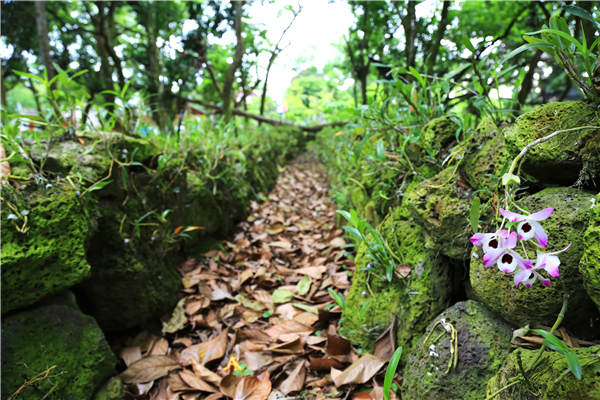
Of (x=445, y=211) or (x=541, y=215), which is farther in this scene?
(x=445, y=211)

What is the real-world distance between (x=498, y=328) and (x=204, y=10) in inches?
315

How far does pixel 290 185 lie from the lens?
5.25 m

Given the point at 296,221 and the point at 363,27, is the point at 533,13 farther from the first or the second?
the point at 296,221

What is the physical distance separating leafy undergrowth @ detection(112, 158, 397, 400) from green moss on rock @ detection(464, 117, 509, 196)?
2.40 feet

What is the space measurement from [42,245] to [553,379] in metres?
1.77

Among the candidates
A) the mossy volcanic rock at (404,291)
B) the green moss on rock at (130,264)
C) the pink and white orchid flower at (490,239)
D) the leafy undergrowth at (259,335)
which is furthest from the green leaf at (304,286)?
the pink and white orchid flower at (490,239)

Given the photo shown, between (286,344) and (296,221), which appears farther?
(296,221)

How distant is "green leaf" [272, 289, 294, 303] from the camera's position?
2.17 metres

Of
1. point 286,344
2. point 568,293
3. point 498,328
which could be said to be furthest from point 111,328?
point 568,293

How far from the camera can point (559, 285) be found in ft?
2.87

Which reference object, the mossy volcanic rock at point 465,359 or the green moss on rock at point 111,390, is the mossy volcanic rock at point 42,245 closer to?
the green moss on rock at point 111,390

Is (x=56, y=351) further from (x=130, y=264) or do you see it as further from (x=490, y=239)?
(x=490, y=239)

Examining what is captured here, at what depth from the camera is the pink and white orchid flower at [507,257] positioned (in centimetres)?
71

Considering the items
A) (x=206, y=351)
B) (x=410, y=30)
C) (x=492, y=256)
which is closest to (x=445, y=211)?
(x=492, y=256)
